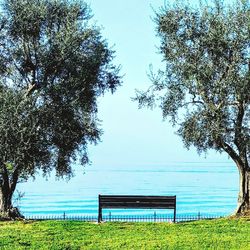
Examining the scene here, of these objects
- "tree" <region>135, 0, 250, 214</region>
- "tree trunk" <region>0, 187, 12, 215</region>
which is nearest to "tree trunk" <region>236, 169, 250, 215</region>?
"tree" <region>135, 0, 250, 214</region>

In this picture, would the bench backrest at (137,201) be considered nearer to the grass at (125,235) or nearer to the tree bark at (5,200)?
the grass at (125,235)

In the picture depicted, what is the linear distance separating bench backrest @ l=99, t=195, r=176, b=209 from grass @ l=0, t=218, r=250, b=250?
1.22 m

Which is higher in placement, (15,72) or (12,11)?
(12,11)

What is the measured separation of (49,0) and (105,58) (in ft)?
13.2

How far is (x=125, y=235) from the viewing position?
66.7 ft

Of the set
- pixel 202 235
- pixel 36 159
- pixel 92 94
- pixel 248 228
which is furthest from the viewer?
pixel 92 94

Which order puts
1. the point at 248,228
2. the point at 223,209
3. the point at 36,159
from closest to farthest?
the point at 248,228, the point at 36,159, the point at 223,209

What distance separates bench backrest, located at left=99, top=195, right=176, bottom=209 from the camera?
25.5 metres

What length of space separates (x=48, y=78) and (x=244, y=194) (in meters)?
11.3

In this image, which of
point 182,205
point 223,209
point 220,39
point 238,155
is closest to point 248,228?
point 238,155

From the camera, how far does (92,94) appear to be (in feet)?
96.1

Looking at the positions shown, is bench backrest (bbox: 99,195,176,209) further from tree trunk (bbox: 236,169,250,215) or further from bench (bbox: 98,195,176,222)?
tree trunk (bbox: 236,169,250,215)

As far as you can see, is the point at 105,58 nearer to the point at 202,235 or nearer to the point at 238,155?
the point at 238,155

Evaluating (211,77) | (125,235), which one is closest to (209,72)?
(211,77)
